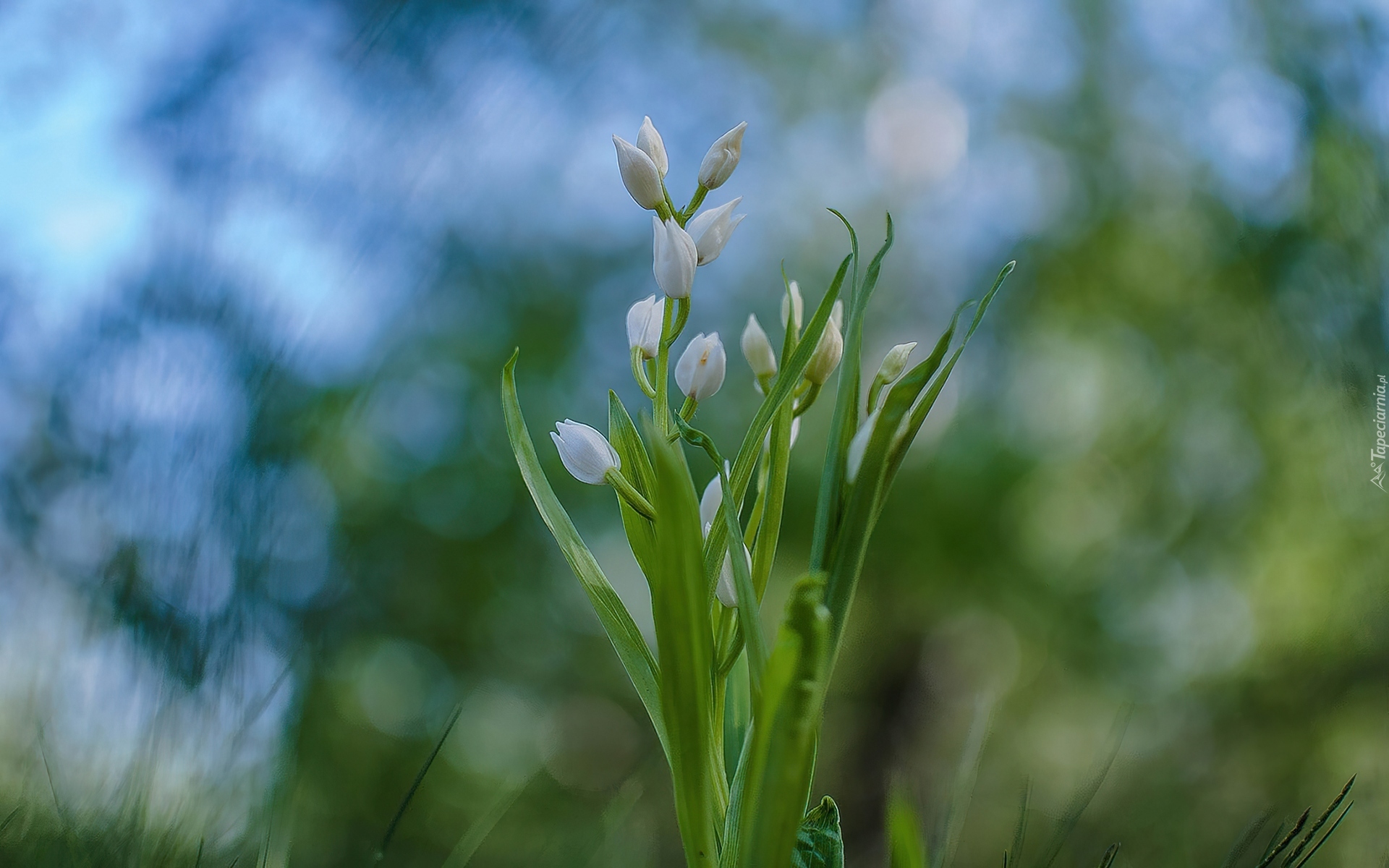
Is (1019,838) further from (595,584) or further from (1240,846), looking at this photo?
(595,584)

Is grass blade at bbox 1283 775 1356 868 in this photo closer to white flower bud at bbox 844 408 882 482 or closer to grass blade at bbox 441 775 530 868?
white flower bud at bbox 844 408 882 482

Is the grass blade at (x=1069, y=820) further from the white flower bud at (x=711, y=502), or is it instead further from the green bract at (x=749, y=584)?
the white flower bud at (x=711, y=502)

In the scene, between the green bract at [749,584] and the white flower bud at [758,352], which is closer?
the green bract at [749,584]

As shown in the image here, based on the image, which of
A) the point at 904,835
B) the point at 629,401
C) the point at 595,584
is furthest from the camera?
the point at 629,401

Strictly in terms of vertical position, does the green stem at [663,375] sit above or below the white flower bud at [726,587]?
above

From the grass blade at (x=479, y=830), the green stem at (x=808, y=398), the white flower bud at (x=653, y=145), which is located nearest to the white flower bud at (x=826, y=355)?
the green stem at (x=808, y=398)

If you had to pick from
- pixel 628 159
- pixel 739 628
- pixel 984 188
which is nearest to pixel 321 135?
pixel 628 159

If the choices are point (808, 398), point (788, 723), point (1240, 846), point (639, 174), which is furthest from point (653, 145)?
point (1240, 846)
